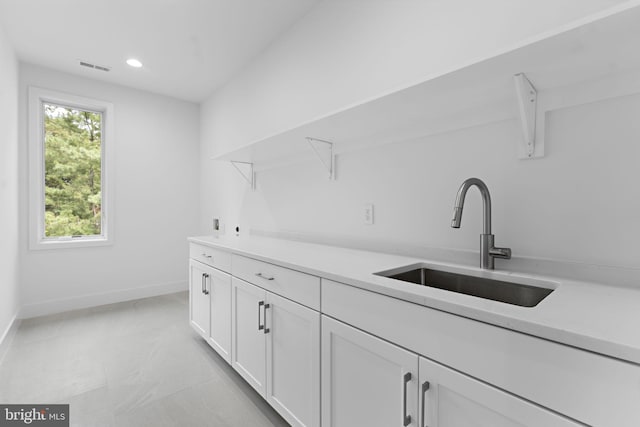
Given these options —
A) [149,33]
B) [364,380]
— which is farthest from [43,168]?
[364,380]

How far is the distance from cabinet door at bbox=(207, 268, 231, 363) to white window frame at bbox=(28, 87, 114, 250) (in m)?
2.10

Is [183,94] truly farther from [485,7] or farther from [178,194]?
[485,7]

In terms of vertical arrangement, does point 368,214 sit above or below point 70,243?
above

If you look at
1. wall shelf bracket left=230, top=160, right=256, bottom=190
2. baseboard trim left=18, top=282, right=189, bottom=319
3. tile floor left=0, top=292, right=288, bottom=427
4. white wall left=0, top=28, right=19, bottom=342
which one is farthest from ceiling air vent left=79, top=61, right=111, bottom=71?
tile floor left=0, top=292, right=288, bottom=427

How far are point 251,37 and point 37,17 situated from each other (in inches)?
62.3

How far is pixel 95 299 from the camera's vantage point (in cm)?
339

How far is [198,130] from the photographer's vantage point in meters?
4.10

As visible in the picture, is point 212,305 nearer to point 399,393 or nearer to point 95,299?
point 399,393

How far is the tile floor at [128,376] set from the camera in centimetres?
163

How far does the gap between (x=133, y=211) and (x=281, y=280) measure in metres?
2.98

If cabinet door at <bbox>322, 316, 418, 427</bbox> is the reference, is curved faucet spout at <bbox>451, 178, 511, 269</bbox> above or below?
above

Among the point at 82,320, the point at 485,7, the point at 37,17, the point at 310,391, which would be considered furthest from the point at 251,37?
the point at 82,320

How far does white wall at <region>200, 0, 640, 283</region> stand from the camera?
3.44 ft

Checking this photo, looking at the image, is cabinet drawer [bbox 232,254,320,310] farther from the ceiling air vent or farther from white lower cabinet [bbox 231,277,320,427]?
the ceiling air vent
